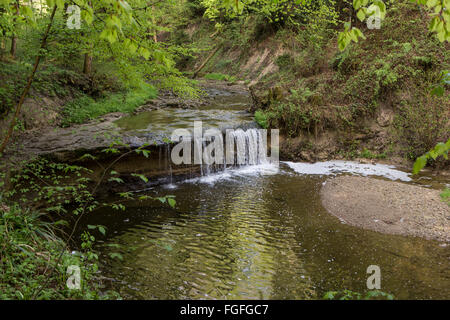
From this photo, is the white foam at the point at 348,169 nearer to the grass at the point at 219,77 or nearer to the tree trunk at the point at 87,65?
the tree trunk at the point at 87,65

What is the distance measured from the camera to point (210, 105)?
17.0m

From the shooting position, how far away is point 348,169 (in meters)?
10.7

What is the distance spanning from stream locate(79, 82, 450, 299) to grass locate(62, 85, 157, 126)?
492 centimetres

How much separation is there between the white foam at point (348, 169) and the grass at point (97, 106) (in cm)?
644

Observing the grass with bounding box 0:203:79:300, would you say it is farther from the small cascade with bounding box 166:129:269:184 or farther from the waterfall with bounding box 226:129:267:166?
the waterfall with bounding box 226:129:267:166

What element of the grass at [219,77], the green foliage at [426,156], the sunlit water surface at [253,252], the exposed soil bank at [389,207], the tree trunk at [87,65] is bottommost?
the sunlit water surface at [253,252]

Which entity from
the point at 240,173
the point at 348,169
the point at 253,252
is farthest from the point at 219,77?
the point at 253,252

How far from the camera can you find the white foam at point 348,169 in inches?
393

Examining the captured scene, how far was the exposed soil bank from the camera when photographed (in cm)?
664

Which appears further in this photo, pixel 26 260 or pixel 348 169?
pixel 348 169

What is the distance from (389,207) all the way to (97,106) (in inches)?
477

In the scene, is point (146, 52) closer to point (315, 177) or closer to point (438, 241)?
point (438, 241)

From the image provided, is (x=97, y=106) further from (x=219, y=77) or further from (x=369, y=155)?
(x=219, y=77)

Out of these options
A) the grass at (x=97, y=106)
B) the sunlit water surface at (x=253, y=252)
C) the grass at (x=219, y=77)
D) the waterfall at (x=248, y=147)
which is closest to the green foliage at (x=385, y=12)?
the sunlit water surface at (x=253, y=252)
